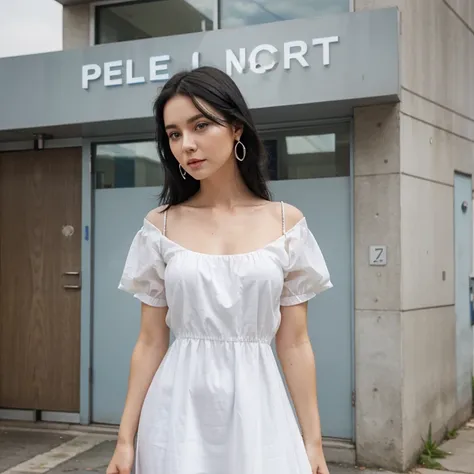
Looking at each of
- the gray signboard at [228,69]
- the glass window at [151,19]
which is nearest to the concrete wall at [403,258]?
the gray signboard at [228,69]

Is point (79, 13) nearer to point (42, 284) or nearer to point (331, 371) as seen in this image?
point (42, 284)

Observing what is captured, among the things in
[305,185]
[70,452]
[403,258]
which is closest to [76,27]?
[305,185]

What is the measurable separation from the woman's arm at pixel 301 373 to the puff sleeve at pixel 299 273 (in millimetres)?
31

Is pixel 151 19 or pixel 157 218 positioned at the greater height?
pixel 151 19

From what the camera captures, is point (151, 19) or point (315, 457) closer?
point (315, 457)

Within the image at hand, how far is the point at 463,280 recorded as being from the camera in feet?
21.0

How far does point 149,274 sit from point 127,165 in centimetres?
424

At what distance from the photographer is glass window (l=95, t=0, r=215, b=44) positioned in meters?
5.91

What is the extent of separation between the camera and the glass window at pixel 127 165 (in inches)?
237

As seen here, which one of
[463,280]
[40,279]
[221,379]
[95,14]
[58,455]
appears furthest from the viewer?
[40,279]

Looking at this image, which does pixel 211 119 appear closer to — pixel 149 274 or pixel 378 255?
pixel 149 274

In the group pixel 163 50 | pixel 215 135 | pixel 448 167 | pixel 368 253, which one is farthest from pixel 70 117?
pixel 215 135

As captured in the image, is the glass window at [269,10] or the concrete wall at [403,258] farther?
the glass window at [269,10]

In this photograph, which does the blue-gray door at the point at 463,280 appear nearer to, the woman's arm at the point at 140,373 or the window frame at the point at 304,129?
the window frame at the point at 304,129
